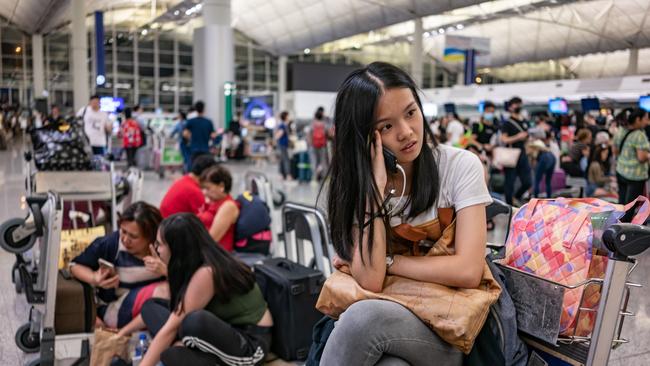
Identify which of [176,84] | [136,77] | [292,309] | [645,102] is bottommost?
[292,309]

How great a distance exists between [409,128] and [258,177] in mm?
4375

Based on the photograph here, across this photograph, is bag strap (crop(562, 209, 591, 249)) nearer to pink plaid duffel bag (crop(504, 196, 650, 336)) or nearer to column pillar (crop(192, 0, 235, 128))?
pink plaid duffel bag (crop(504, 196, 650, 336))

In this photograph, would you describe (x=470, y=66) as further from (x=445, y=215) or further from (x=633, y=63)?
(x=445, y=215)

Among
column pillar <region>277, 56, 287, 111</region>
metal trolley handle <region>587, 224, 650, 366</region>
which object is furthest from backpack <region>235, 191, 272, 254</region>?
column pillar <region>277, 56, 287, 111</region>

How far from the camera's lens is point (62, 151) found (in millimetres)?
5680

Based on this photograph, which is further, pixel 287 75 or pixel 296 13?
pixel 287 75

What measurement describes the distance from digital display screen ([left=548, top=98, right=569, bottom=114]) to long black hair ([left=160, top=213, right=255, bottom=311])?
15.4 meters

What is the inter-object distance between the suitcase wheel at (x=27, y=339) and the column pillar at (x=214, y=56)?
41.8ft

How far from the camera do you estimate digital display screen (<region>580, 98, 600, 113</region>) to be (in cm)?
1480

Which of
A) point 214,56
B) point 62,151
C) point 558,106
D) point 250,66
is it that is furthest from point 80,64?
point 250,66

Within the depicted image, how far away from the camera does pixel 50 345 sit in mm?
3529

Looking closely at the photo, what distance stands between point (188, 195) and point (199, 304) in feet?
5.91

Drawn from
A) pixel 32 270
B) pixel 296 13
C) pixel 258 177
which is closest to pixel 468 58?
pixel 296 13

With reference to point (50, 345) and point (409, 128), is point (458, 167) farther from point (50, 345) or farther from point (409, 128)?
point (50, 345)
